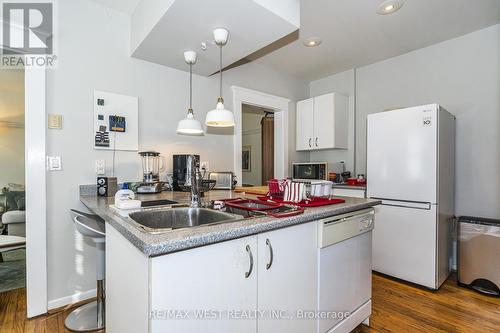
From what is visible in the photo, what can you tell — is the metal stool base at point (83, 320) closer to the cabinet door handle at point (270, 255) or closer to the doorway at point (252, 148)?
the cabinet door handle at point (270, 255)

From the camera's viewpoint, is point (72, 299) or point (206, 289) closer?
point (206, 289)

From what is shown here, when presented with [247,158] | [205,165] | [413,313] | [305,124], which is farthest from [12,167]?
[413,313]

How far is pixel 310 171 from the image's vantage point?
11.9 ft

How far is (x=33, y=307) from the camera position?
6.33 feet

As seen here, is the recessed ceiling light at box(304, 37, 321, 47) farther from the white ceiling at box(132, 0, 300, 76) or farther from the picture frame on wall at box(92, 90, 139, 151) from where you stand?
the picture frame on wall at box(92, 90, 139, 151)

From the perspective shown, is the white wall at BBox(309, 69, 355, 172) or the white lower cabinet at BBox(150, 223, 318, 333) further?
the white wall at BBox(309, 69, 355, 172)

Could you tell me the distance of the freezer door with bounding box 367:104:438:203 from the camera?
237cm

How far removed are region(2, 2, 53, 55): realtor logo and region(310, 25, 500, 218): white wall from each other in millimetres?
3596

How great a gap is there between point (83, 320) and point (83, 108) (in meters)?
1.61

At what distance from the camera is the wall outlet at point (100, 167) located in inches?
87.1

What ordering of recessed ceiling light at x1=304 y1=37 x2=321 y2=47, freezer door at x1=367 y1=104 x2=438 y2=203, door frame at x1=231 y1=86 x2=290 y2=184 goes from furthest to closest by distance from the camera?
door frame at x1=231 y1=86 x2=290 y2=184 < recessed ceiling light at x1=304 y1=37 x2=321 y2=47 < freezer door at x1=367 y1=104 x2=438 y2=203

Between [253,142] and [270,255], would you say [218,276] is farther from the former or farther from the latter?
[253,142]

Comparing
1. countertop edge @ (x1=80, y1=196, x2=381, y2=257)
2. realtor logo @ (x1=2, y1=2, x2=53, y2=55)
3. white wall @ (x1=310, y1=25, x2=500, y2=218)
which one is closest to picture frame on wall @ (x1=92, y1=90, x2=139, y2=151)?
realtor logo @ (x1=2, y1=2, x2=53, y2=55)

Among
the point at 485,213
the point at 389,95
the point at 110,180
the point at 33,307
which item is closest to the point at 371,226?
the point at 485,213
